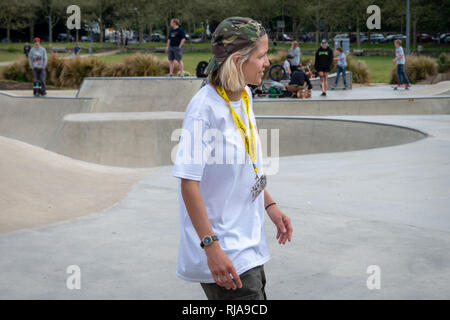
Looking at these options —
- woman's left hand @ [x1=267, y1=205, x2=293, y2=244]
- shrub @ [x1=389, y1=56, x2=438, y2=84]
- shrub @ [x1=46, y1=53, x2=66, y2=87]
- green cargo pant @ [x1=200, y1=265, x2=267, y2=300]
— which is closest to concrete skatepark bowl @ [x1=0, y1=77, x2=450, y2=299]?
woman's left hand @ [x1=267, y1=205, x2=293, y2=244]

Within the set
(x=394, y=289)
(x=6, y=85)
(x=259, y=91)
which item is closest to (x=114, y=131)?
(x=259, y=91)

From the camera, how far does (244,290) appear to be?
91.4 inches

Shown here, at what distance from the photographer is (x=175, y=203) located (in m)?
6.86

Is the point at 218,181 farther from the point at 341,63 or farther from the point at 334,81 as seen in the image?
the point at 334,81

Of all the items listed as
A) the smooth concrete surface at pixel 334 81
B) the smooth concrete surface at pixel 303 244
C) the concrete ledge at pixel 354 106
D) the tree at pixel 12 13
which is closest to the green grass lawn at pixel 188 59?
the smooth concrete surface at pixel 334 81

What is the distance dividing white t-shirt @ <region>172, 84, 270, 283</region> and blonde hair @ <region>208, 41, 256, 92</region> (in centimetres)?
6

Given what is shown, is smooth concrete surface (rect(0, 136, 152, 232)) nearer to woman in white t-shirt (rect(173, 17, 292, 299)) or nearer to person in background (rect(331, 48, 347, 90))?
woman in white t-shirt (rect(173, 17, 292, 299))

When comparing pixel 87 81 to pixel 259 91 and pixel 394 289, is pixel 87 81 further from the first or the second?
pixel 394 289

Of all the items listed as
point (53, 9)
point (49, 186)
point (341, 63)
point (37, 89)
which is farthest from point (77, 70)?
point (53, 9)

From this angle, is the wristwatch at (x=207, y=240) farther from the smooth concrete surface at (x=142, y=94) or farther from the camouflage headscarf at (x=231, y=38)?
the smooth concrete surface at (x=142, y=94)

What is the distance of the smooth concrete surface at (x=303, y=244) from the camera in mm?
4109

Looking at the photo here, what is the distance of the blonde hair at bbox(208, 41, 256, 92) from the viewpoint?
229cm

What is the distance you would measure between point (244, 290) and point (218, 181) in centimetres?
44
